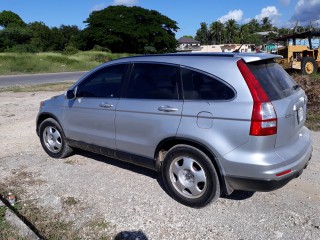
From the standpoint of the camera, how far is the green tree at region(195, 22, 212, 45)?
127m

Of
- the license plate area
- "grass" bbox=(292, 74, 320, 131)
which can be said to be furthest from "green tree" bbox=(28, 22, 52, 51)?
the license plate area

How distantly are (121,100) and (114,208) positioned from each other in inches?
54.0

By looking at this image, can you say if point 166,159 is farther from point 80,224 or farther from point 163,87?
point 80,224

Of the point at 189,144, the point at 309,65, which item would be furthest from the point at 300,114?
the point at 309,65

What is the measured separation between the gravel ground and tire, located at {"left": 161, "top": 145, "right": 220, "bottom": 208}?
146mm

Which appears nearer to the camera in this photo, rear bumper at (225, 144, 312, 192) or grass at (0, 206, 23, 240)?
grass at (0, 206, 23, 240)

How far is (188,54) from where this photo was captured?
424cm

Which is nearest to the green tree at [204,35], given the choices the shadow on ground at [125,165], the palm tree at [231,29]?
the palm tree at [231,29]

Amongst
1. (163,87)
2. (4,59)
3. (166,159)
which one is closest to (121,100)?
(163,87)

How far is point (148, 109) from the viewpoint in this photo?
4.19 meters

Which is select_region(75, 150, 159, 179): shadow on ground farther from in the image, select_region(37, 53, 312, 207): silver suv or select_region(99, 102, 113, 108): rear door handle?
select_region(99, 102, 113, 108): rear door handle

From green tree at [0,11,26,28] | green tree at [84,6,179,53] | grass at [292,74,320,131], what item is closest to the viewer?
grass at [292,74,320,131]

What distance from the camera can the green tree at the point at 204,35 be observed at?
417 ft

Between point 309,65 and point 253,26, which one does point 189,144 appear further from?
point 253,26
